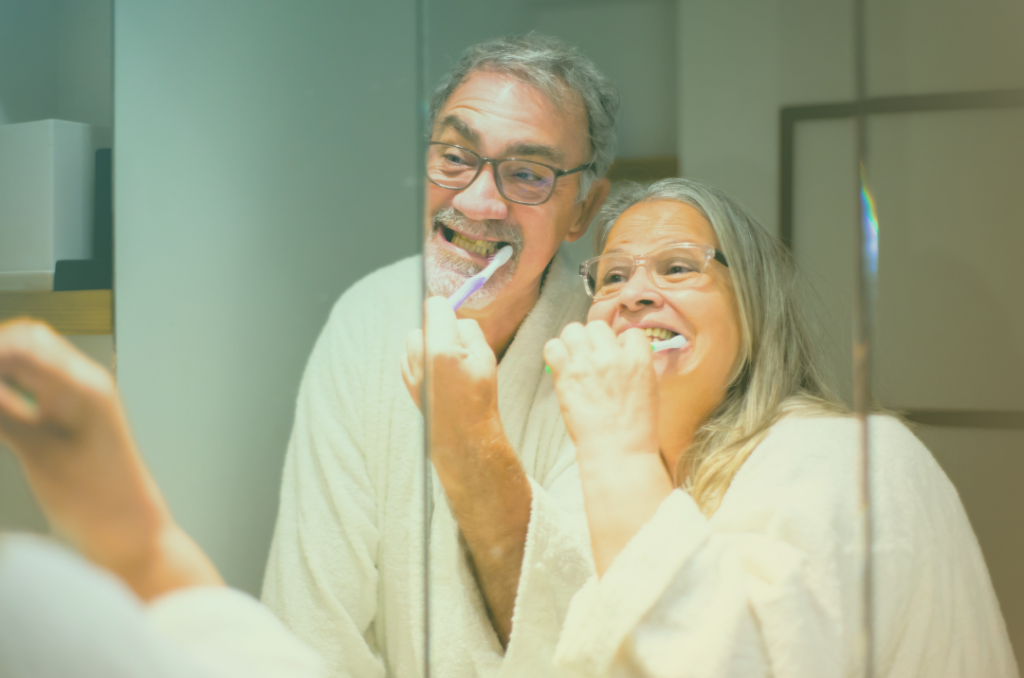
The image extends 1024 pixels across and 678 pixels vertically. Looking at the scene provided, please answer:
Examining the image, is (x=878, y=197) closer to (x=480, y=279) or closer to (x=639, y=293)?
(x=639, y=293)

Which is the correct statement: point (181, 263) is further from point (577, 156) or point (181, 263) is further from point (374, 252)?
point (577, 156)

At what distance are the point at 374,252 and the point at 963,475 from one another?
0.57 m

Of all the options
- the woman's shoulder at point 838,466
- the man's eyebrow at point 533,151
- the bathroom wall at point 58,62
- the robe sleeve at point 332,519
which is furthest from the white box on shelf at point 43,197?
the woman's shoulder at point 838,466

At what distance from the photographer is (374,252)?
2.26ft

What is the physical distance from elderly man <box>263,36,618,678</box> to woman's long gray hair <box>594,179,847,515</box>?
3.3 inches

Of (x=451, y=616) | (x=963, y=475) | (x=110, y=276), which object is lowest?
(x=451, y=616)

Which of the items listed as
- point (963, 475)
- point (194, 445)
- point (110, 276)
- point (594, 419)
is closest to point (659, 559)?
point (594, 419)

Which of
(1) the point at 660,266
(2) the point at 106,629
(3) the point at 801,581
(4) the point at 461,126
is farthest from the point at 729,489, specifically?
(2) the point at 106,629

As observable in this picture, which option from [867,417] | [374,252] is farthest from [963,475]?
[374,252]

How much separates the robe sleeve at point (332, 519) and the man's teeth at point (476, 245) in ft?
0.37

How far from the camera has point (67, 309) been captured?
0.68 metres

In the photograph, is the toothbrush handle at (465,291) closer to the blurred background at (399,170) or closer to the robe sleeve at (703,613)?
the blurred background at (399,170)

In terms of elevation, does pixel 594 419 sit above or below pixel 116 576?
above

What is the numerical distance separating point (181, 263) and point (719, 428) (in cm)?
52
